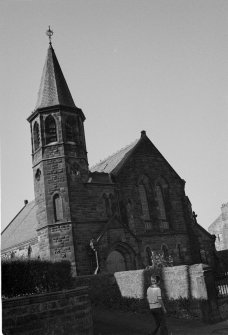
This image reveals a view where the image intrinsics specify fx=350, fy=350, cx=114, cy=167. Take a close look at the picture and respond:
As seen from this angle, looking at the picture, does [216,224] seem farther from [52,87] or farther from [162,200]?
[52,87]

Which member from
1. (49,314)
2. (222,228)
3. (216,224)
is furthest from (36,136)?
(216,224)

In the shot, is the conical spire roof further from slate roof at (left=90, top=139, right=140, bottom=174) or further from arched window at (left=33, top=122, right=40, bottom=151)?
slate roof at (left=90, top=139, right=140, bottom=174)

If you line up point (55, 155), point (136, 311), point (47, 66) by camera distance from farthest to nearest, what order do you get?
point (47, 66) → point (55, 155) → point (136, 311)

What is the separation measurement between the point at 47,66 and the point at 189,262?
671 inches

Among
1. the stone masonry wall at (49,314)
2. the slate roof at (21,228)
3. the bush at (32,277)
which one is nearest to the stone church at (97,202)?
the slate roof at (21,228)

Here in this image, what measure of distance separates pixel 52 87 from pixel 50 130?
3320 millimetres

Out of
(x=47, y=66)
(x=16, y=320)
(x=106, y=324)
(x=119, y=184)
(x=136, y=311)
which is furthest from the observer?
(x=47, y=66)

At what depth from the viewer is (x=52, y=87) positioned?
77.5ft

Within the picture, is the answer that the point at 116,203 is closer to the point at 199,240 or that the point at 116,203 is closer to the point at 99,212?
the point at 99,212

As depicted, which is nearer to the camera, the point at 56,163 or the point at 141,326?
the point at 141,326

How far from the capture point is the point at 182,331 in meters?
10.7

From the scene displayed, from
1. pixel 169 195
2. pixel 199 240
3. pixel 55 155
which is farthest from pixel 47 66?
pixel 199 240

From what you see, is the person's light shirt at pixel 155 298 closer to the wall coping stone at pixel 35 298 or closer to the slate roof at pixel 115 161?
the wall coping stone at pixel 35 298

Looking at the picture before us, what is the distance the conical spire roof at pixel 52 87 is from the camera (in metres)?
22.8
